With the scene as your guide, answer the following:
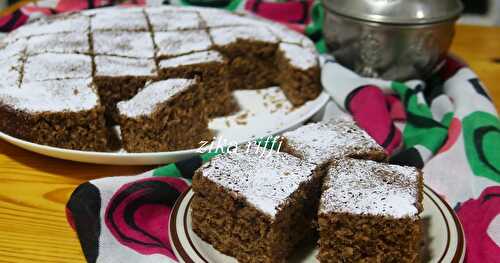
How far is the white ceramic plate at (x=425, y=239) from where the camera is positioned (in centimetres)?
126

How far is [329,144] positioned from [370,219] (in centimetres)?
33

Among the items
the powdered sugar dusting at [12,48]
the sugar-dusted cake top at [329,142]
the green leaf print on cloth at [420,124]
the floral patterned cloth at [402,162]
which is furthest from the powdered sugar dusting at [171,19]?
the sugar-dusted cake top at [329,142]

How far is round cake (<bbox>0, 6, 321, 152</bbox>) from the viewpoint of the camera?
183 cm

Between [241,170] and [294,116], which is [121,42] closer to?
[294,116]

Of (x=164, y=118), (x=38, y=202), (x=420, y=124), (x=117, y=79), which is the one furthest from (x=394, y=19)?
(x=38, y=202)

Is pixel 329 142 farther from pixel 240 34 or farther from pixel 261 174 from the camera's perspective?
pixel 240 34

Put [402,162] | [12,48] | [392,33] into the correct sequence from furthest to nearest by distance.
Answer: [12,48]
[392,33]
[402,162]

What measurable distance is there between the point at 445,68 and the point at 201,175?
59.4 inches

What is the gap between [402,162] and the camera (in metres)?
1.78

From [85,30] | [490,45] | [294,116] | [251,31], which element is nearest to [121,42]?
[85,30]

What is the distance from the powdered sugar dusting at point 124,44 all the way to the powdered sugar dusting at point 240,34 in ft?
0.95

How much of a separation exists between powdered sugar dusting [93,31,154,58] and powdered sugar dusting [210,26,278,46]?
0.29 meters

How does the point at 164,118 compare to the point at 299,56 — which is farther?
the point at 299,56

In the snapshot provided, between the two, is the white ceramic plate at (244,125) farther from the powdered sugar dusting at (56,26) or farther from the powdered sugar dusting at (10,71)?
the powdered sugar dusting at (56,26)
